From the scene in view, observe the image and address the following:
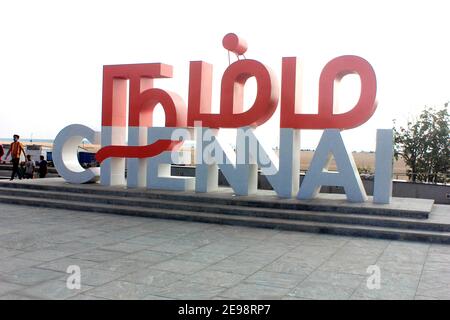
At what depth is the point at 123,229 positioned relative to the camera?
959 centimetres

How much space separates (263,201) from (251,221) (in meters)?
1.03

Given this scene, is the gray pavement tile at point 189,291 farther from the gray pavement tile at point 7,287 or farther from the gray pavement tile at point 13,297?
the gray pavement tile at point 7,287

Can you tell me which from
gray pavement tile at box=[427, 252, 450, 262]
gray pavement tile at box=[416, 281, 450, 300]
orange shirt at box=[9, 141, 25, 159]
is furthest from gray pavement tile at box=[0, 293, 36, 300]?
orange shirt at box=[9, 141, 25, 159]

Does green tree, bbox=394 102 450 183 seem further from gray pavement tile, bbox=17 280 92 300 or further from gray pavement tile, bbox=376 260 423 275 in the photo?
gray pavement tile, bbox=17 280 92 300

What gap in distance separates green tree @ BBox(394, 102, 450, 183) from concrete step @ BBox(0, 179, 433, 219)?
13.0 metres

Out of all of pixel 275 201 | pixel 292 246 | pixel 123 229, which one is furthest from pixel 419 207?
pixel 123 229

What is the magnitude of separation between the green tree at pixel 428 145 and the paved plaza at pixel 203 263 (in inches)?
649

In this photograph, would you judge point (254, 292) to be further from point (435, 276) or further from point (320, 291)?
point (435, 276)

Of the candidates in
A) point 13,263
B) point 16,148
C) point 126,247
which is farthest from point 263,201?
point 16,148

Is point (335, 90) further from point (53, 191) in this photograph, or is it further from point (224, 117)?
point (53, 191)

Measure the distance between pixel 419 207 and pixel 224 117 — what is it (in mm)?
5286

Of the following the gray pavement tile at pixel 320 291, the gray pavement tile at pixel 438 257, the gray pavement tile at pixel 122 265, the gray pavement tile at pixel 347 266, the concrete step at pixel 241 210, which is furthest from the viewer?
the concrete step at pixel 241 210

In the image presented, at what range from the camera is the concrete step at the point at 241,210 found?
31.1ft

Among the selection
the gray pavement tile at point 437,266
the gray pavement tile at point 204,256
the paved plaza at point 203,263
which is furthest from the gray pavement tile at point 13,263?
the gray pavement tile at point 437,266
